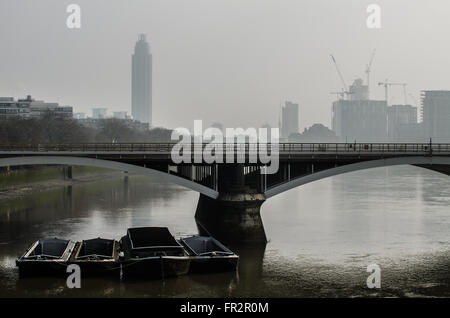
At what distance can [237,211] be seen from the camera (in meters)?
46.9

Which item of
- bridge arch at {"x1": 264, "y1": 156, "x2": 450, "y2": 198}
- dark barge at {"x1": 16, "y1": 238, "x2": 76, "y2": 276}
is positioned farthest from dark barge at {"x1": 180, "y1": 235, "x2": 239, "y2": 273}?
bridge arch at {"x1": 264, "y1": 156, "x2": 450, "y2": 198}

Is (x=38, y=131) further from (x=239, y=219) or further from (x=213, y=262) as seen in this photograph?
(x=213, y=262)

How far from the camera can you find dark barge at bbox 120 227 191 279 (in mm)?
35219

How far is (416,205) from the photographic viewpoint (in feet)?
236

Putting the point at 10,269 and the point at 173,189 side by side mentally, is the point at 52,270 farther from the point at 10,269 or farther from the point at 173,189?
the point at 173,189

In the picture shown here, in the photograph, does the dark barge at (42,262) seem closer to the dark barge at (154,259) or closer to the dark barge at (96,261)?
the dark barge at (96,261)

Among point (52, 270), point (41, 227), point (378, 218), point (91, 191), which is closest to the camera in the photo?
point (52, 270)

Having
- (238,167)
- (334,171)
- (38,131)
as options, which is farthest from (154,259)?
(38,131)

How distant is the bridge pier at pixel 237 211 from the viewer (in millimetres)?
46406

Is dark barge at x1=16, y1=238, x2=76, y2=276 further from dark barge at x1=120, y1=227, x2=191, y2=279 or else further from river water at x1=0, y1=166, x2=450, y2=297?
dark barge at x1=120, y1=227, x2=191, y2=279

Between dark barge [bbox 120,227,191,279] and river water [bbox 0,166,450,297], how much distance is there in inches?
30.9

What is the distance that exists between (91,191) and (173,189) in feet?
42.6

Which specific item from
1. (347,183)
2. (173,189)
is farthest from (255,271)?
(347,183)

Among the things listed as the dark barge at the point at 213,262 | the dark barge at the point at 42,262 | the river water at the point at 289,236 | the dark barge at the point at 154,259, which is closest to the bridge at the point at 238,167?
the river water at the point at 289,236
